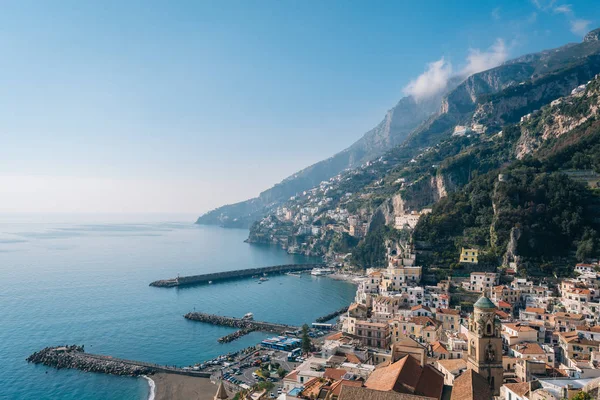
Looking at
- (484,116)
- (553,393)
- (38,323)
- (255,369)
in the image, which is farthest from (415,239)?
(484,116)

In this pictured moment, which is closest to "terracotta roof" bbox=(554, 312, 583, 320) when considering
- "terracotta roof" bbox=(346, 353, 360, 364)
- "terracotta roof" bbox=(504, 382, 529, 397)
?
"terracotta roof" bbox=(346, 353, 360, 364)

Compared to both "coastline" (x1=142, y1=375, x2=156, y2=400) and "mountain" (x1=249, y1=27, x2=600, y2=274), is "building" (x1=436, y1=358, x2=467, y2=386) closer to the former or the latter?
"coastline" (x1=142, y1=375, x2=156, y2=400)

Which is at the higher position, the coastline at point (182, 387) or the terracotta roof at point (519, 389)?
the terracotta roof at point (519, 389)

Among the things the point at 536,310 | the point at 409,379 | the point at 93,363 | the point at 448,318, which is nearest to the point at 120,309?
the point at 93,363

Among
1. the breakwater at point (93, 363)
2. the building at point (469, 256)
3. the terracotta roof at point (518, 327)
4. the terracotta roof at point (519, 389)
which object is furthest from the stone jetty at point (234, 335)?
the terracotta roof at point (519, 389)

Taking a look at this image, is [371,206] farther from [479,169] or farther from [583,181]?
[583,181]

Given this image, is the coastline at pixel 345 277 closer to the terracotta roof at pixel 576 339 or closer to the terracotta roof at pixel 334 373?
the terracotta roof at pixel 576 339
